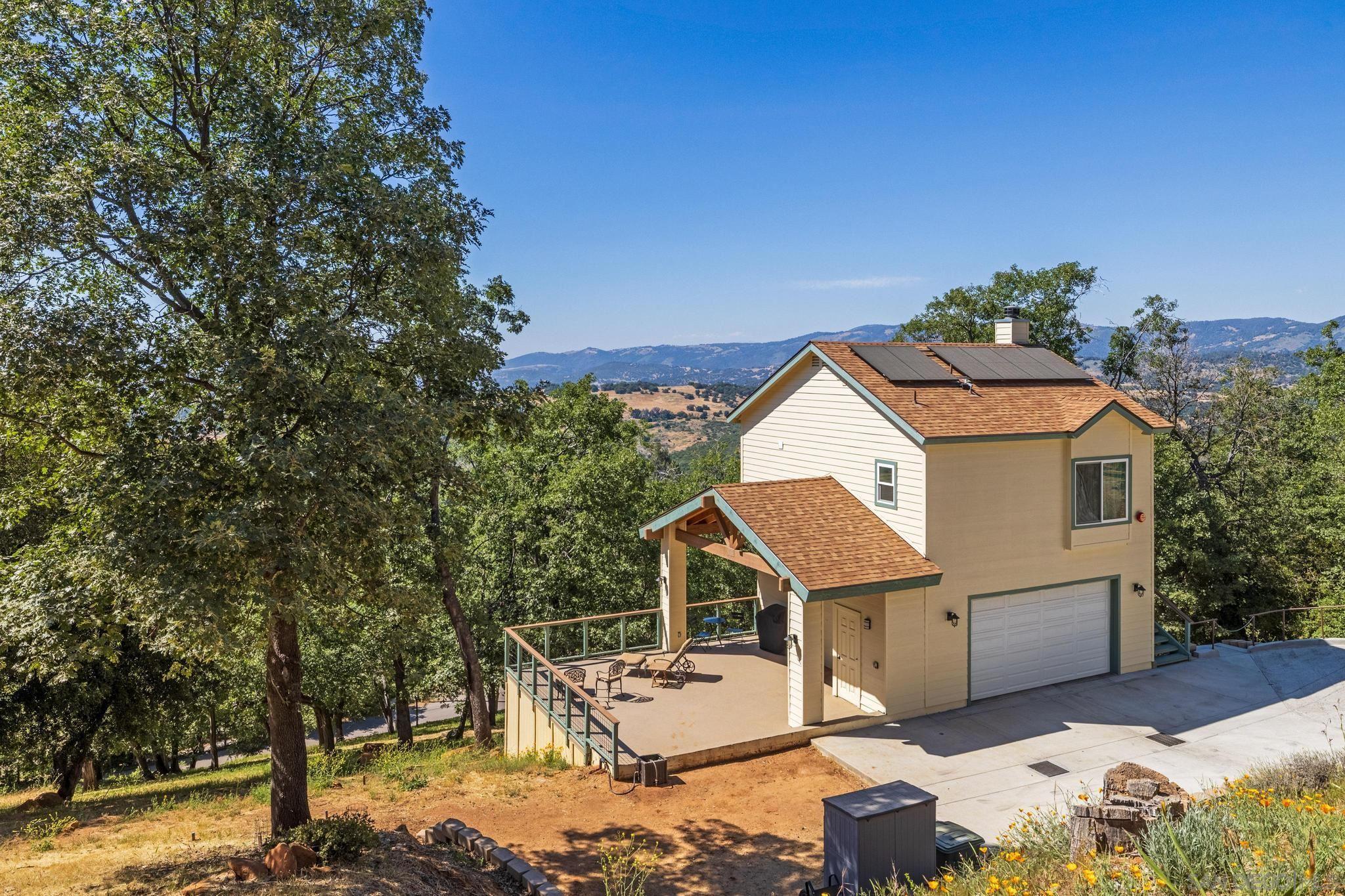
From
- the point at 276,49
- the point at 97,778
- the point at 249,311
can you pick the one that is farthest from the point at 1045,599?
the point at 97,778

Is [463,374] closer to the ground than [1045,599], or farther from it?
farther from it

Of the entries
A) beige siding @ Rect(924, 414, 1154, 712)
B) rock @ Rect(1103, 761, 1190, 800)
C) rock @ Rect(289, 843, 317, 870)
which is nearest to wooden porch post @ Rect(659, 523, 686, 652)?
beige siding @ Rect(924, 414, 1154, 712)

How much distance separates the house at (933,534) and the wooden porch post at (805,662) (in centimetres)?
3

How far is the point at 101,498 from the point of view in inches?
299

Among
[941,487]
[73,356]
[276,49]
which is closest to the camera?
[73,356]

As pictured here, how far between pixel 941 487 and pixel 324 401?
10.4m

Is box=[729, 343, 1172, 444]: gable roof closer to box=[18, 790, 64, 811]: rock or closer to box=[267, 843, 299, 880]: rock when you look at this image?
box=[267, 843, 299, 880]: rock

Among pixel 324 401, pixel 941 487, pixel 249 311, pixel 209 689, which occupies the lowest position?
pixel 209 689

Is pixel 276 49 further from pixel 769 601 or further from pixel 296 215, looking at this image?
pixel 769 601

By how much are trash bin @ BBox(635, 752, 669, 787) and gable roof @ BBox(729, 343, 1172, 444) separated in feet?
22.9

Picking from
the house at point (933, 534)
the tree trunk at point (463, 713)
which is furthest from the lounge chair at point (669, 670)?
the tree trunk at point (463, 713)

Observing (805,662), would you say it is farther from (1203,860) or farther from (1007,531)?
(1203,860)

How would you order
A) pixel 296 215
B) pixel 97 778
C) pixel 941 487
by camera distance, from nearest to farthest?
1. pixel 296 215
2. pixel 941 487
3. pixel 97 778

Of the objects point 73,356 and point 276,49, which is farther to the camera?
point 276,49
